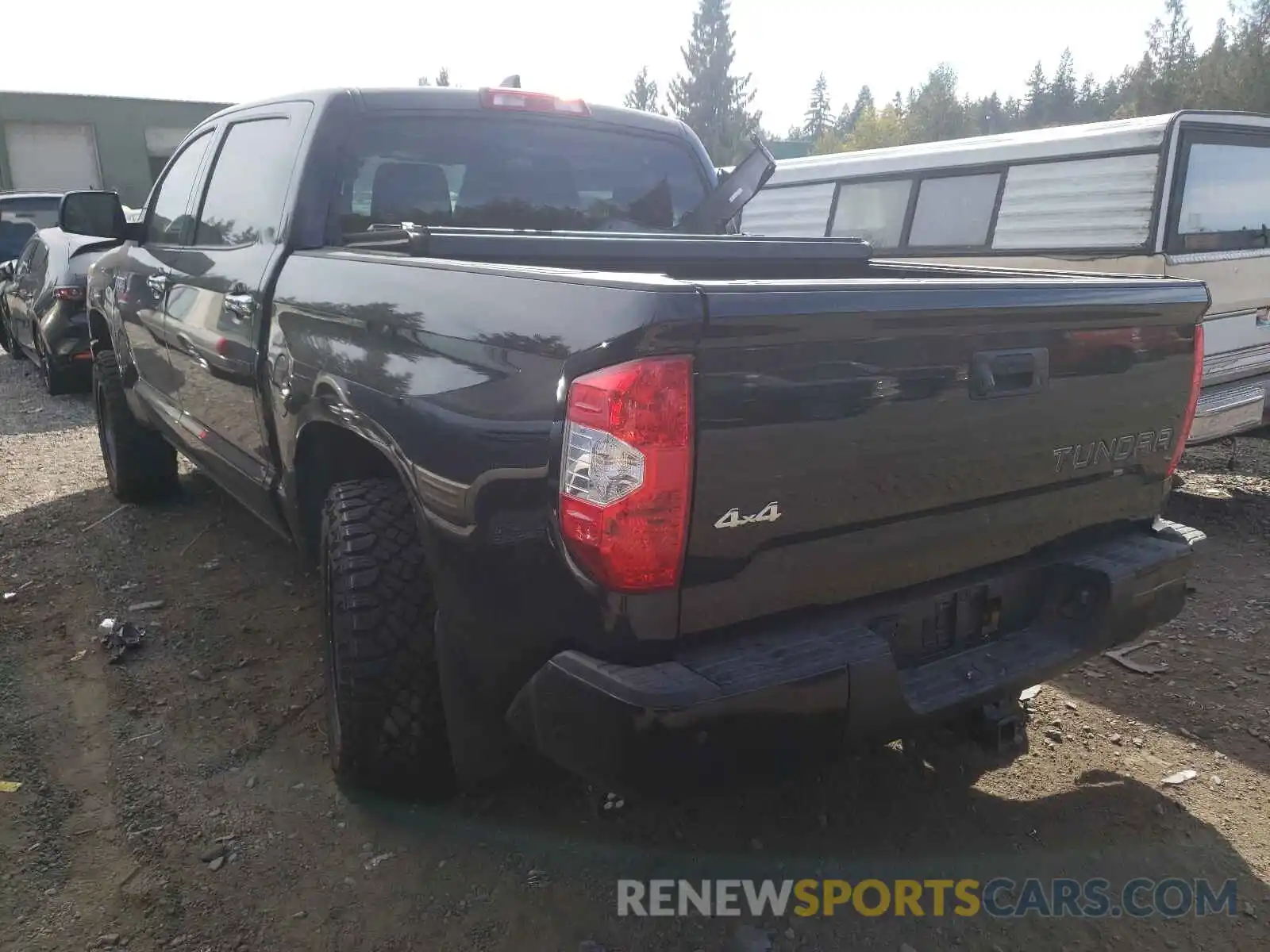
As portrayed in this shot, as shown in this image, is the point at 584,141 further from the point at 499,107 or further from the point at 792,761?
the point at 792,761

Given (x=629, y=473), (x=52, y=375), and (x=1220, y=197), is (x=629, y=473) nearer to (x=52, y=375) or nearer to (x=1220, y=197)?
(x=1220, y=197)

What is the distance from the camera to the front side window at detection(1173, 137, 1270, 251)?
5.66 meters

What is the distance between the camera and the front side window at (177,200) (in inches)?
162

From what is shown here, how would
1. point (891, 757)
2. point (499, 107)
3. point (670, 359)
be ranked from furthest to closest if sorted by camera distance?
point (499, 107)
point (891, 757)
point (670, 359)

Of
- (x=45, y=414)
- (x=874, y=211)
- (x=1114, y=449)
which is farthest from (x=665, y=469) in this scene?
(x=45, y=414)

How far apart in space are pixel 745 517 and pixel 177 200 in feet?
12.0

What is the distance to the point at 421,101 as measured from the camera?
3338 millimetres

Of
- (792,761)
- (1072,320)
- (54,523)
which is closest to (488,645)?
(792,761)

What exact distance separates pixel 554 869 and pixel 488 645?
772 millimetres

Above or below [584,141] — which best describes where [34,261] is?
below

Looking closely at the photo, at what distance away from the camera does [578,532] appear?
5.81 feet

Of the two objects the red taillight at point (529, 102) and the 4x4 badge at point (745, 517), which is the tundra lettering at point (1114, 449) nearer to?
the 4x4 badge at point (745, 517)

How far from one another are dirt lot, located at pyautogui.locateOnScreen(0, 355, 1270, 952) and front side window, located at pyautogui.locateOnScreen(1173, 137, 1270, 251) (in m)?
2.90

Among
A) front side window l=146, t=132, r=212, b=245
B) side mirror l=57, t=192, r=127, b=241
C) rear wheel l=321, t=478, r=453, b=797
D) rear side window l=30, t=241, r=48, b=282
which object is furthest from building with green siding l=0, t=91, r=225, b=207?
rear wheel l=321, t=478, r=453, b=797
